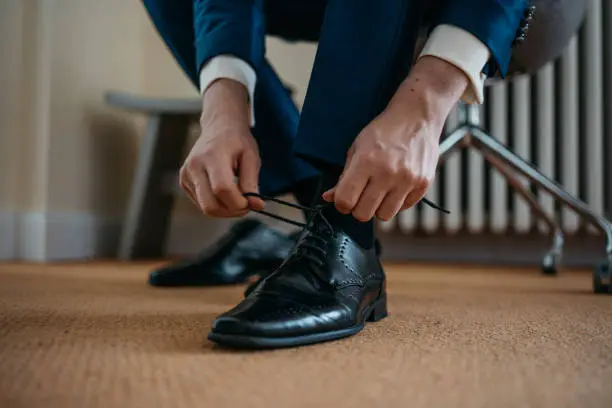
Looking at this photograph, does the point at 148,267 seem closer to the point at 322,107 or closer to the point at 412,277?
the point at 412,277

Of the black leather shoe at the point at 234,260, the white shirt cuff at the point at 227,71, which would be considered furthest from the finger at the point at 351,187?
the black leather shoe at the point at 234,260

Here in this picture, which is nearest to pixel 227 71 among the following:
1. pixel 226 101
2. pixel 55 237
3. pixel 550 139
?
pixel 226 101

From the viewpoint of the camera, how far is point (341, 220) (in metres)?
0.64

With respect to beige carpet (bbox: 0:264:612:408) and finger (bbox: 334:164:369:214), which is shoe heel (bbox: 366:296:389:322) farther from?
finger (bbox: 334:164:369:214)

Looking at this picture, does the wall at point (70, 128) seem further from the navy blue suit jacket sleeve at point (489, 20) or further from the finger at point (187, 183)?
the navy blue suit jacket sleeve at point (489, 20)

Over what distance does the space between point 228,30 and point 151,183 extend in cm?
109

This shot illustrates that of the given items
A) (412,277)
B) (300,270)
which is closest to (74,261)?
(412,277)

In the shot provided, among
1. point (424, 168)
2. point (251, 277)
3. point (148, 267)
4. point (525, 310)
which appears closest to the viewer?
point (424, 168)

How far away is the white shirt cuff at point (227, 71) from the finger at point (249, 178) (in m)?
0.12

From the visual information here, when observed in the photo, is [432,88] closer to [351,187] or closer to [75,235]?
[351,187]

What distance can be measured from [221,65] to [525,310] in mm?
490

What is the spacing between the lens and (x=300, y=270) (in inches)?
23.6

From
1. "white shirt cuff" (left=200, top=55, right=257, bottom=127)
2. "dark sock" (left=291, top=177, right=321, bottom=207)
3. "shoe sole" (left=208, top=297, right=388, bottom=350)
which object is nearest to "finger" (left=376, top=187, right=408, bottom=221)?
"shoe sole" (left=208, top=297, right=388, bottom=350)

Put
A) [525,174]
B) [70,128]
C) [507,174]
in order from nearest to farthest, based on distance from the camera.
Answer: [525,174] → [507,174] → [70,128]
